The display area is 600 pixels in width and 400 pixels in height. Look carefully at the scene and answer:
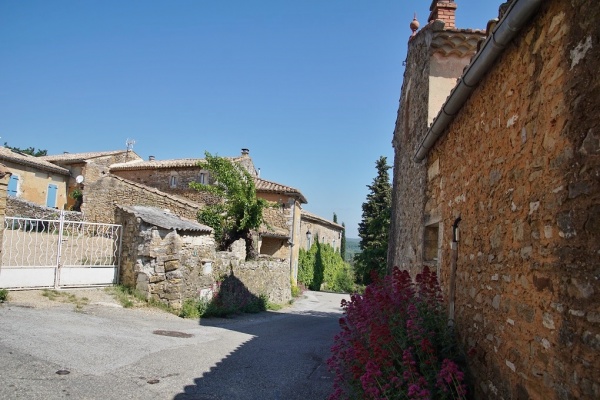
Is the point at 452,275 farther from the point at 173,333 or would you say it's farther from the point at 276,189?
the point at 276,189

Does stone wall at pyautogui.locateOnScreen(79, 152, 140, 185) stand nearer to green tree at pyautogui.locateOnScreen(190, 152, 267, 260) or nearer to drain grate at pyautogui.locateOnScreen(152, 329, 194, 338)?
green tree at pyautogui.locateOnScreen(190, 152, 267, 260)

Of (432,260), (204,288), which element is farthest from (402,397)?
(204,288)

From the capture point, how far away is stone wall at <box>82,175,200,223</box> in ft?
64.8

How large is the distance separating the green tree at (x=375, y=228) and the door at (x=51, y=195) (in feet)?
64.3

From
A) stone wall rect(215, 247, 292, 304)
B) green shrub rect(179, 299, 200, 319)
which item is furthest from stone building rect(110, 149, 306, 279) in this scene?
green shrub rect(179, 299, 200, 319)

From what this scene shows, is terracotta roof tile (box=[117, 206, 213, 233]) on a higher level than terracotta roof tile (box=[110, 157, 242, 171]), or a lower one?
lower

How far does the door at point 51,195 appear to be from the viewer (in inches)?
1096

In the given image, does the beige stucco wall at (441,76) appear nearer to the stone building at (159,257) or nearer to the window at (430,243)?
the window at (430,243)

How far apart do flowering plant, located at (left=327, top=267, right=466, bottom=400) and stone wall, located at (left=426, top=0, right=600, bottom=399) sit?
31 cm

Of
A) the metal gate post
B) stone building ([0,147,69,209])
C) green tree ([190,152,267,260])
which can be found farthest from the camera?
stone building ([0,147,69,209])

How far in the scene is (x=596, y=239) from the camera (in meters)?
2.15

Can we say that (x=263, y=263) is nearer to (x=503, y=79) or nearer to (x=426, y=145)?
(x=426, y=145)

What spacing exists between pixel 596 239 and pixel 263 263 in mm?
15518

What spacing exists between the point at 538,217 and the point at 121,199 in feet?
65.0
